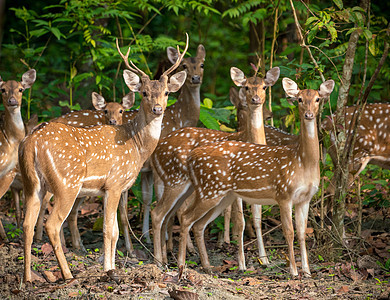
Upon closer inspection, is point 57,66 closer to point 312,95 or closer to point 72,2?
point 72,2

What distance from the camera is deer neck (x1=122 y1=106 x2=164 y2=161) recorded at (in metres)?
7.12

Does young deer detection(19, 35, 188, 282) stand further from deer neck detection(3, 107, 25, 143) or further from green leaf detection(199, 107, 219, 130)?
deer neck detection(3, 107, 25, 143)

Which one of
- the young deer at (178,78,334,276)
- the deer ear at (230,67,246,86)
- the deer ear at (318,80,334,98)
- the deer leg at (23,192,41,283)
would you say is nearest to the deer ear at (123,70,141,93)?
the young deer at (178,78,334,276)

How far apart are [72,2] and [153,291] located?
17.8 feet

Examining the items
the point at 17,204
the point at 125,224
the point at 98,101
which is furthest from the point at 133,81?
the point at 17,204

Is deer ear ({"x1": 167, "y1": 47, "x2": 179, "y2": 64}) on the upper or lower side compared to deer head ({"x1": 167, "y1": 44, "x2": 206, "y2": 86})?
upper

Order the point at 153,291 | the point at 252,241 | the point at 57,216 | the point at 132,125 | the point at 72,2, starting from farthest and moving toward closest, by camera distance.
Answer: the point at 72,2 < the point at 252,241 < the point at 132,125 < the point at 57,216 < the point at 153,291

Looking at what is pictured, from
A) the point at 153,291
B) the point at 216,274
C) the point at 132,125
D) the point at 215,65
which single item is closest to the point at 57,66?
the point at 215,65

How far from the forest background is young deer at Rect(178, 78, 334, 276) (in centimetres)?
60

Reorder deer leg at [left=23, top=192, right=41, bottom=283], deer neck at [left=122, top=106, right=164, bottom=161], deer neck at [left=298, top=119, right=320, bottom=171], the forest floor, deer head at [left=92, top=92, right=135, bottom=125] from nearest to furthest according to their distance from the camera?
the forest floor → deer leg at [left=23, top=192, right=41, bottom=283] → deer neck at [left=298, top=119, right=320, bottom=171] → deer neck at [left=122, top=106, right=164, bottom=161] → deer head at [left=92, top=92, right=135, bottom=125]

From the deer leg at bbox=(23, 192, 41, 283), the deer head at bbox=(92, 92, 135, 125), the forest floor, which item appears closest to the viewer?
the forest floor

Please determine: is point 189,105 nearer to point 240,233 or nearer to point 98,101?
point 98,101

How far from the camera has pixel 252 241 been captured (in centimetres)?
771

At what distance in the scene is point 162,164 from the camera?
25.2 ft
